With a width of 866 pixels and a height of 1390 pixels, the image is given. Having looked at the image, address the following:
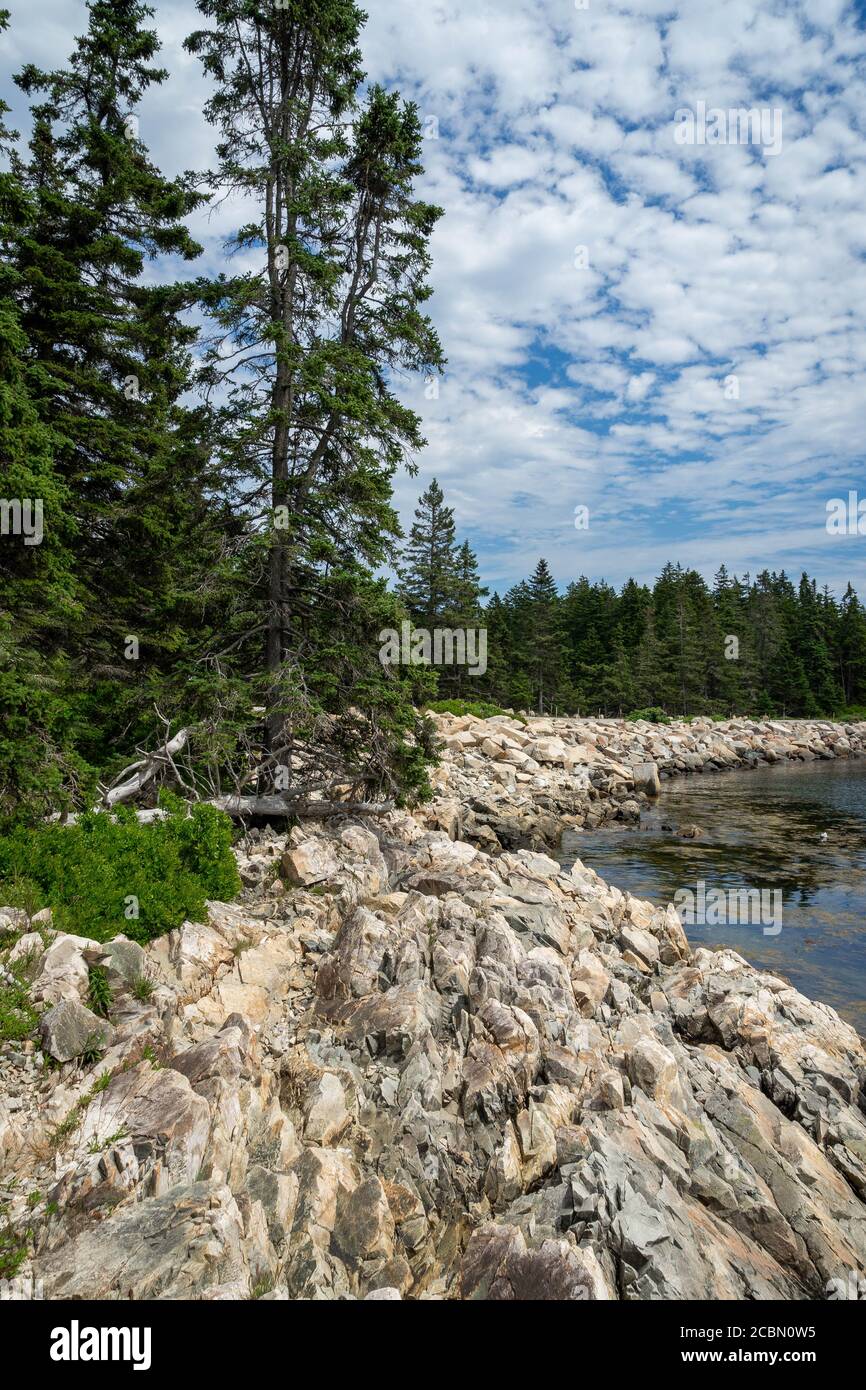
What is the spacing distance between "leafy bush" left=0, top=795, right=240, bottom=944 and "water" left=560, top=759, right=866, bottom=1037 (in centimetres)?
938

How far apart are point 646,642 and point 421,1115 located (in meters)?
63.8

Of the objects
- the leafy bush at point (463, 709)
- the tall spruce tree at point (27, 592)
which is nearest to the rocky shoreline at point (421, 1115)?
the tall spruce tree at point (27, 592)

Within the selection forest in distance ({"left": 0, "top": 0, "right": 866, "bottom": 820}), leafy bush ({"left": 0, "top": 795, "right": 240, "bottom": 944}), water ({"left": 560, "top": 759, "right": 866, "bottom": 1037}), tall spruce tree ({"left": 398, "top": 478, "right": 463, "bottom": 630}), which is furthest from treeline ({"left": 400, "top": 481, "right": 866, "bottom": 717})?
leafy bush ({"left": 0, "top": 795, "right": 240, "bottom": 944})

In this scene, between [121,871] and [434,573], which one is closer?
[121,871]

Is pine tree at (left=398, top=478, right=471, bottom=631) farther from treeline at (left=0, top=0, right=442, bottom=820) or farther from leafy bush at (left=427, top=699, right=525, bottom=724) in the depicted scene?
treeline at (left=0, top=0, right=442, bottom=820)

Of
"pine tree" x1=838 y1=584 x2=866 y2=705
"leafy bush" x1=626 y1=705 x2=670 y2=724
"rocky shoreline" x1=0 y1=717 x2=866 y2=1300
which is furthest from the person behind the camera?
"pine tree" x1=838 y1=584 x2=866 y2=705

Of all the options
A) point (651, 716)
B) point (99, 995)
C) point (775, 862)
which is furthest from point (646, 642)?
point (99, 995)

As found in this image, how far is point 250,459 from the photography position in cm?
1359

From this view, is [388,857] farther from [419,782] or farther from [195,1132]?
[195,1132]

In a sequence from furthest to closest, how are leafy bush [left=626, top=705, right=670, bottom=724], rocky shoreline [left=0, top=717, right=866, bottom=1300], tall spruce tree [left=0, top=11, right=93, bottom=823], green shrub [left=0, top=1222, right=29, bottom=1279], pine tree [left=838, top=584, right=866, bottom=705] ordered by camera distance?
pine tree [left=838, top=584, right=866, bottom=705], leafy bush [left=626, top=705, right=670, bottom=724], tall spruce tree [left=0, top=11, right=93, bottom=823], rocky shoreline [left=0, top=717, right=866, bottom=1300], green shrub [left=0, top=1222, right=29, bottom=1279]

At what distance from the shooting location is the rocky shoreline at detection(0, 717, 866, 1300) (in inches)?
173

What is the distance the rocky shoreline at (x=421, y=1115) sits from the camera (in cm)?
441

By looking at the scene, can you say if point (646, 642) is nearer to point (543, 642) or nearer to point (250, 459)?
point (543, 642)

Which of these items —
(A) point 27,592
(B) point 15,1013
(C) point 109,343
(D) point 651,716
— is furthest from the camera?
(D) point 651,716
